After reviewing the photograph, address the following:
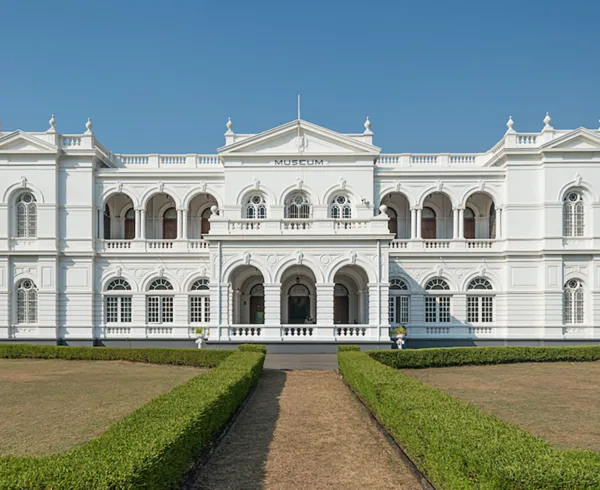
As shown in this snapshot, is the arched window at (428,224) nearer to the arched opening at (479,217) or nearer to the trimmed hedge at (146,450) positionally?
the arched opening at (479,217)

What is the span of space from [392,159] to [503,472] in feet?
92.6

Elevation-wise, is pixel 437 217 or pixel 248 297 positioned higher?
pixel 437 217

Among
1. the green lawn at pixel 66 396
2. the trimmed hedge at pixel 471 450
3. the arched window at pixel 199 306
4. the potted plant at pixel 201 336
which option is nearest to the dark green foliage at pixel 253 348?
the green lawn at pixel 66 396

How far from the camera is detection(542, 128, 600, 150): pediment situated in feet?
98.9

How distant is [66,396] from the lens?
51.4 feet

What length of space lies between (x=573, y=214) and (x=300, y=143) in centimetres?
1617

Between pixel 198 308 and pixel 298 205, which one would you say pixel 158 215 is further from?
→ pixel 298 205

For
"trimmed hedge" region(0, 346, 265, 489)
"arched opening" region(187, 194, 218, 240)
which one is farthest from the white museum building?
"trimmed hedge" region(0, 346, 265, 489)

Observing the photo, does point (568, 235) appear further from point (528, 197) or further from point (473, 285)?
point (473, 285)

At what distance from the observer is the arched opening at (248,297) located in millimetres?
30984

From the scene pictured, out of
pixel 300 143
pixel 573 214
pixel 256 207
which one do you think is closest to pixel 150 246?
pixel 256 207

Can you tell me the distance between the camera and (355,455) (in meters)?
10.4

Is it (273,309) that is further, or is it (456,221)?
(456,221)

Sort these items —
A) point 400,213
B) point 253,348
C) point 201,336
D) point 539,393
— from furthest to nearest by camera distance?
point 400,213 → point 201,336 → point 253,348 → point 539,393
